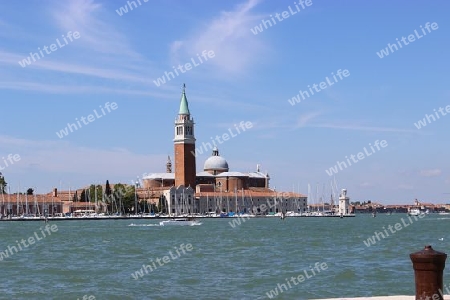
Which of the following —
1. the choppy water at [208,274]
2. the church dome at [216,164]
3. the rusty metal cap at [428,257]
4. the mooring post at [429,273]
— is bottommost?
the choppy water at [208,274]

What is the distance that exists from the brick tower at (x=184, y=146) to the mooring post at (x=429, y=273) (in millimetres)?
112777

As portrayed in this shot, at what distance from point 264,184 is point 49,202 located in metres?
47.6

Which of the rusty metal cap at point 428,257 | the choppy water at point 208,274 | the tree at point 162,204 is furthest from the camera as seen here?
the tree at point 162,204

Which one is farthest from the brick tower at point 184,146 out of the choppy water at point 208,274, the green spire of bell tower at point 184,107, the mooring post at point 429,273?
the mooring post at point 429,273

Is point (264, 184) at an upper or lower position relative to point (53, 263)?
upper

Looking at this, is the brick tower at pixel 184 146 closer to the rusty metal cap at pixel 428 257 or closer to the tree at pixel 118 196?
the tree at pixel 118 196

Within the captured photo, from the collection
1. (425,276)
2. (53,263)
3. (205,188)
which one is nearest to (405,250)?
(53,263)

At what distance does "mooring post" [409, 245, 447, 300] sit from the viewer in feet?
26.7

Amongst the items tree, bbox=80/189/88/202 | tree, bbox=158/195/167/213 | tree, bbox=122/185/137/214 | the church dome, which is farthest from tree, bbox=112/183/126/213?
the church dome

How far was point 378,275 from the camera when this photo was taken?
20.7m

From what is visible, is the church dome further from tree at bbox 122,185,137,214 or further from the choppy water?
the choppy water

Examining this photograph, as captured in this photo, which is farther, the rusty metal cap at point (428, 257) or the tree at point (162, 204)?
the tree at point (162, 204)

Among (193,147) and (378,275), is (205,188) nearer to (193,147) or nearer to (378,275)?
(193,147)

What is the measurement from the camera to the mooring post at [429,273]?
26.7ft
